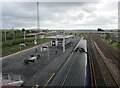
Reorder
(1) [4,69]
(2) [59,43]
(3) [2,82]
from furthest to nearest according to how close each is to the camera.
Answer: (2) [59,43]
(1) [4,69]
(3) [2,82]

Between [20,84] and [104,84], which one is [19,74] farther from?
[104,84]

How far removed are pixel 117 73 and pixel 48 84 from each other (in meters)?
10.4

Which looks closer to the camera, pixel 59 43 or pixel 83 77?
pixel 83 77

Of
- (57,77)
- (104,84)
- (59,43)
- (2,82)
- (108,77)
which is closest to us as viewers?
(2,82)

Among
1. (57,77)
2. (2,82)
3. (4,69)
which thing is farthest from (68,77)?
(4,69)

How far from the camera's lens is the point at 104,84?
59.5 feet

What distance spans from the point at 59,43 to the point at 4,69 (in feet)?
103

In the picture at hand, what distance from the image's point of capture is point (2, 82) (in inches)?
628

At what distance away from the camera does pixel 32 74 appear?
67.8 feet

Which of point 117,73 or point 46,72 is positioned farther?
point 117,73

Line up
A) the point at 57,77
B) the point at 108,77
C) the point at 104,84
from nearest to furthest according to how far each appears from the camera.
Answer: the point at 104,84 < the point at 57,77 < the point at 108,77

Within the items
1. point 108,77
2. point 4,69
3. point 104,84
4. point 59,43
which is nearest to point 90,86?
point 104,84

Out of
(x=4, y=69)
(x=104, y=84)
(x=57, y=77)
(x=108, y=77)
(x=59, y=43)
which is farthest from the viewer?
(x=59, y=43)

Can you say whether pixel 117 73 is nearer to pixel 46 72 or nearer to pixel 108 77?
pixel 108 77
